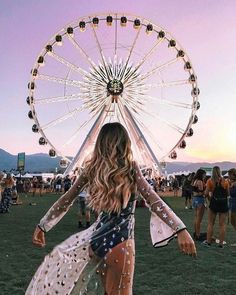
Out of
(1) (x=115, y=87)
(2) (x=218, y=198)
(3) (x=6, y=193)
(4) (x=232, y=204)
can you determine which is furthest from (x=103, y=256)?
(1) (x=115, y=87)

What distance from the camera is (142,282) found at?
7145mm

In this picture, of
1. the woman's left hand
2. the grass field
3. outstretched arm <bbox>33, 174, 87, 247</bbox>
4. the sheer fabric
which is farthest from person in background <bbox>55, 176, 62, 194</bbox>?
the woman's left hand

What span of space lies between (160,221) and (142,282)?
3.94 meters

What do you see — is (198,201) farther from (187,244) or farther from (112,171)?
(112,171)


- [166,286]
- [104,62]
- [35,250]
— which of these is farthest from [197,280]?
[104,62]

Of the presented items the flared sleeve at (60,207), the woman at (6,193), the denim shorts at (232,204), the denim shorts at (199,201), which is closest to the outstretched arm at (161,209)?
the flared sleeve at (60,207)

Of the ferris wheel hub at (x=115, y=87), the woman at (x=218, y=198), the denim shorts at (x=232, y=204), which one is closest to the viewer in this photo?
the woman at (x=218, y=198)

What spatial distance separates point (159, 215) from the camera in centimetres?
346

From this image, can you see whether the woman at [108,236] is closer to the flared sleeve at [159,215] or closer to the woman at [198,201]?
the flared sleeve at [159,215]

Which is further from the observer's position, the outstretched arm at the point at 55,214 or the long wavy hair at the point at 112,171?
the outstretched arm at the point at 55,214

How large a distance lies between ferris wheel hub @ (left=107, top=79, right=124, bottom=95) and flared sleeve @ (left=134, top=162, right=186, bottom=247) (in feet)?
79.9

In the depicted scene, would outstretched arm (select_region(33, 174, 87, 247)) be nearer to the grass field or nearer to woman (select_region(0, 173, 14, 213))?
the grass field

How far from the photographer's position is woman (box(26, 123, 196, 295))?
330 cm

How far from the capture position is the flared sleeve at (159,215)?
3.40m
